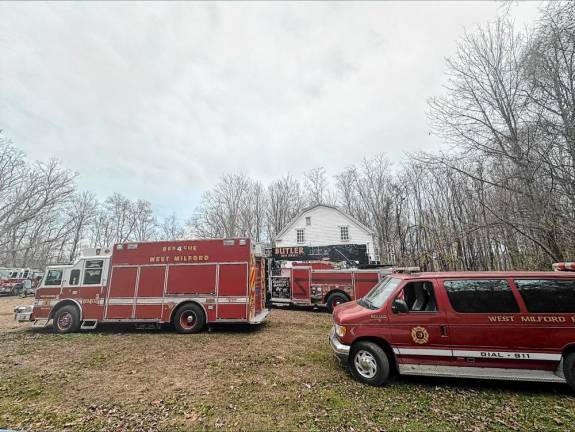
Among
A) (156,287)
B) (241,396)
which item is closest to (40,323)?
(156,287)

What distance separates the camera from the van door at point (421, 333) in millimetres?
4824

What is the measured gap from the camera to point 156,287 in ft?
31.1

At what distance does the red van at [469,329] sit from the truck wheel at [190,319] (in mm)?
5534

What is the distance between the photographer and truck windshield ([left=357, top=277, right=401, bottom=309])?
5426 mm

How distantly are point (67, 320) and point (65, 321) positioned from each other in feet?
0.22

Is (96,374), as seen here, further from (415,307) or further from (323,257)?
(323,257)

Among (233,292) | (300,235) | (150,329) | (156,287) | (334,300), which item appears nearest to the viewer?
(233,292)

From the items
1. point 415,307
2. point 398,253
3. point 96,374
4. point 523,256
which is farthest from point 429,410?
point 398,253

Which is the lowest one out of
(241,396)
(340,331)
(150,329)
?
(241,396)

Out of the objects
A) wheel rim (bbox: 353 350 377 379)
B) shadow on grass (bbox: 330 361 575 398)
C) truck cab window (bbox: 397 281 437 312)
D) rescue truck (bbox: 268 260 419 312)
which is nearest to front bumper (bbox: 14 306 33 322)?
rescue truck (bbox: 268 260 419 312)

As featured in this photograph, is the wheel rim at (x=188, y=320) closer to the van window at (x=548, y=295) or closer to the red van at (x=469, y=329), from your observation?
the red van at (x=469, y=329)

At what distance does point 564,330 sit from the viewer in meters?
4.46

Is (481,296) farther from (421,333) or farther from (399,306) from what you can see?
(399,306)

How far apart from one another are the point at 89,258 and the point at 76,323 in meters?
2.29
